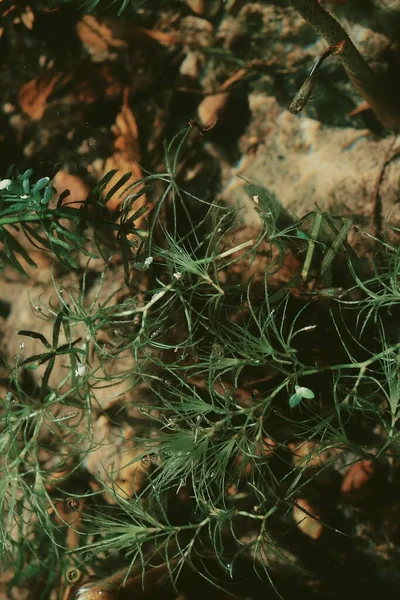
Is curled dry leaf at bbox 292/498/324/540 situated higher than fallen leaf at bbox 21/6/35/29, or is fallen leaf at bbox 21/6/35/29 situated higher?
fallen leaf at bbox 21/6/35/29

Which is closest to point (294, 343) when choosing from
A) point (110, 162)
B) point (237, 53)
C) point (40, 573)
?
point (110, 162)

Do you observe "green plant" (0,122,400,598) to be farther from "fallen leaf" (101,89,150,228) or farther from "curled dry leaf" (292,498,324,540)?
"fallen leaf" (101,89,150,228)

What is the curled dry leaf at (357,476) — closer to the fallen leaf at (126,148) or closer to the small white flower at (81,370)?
the small white flower at (81,370)

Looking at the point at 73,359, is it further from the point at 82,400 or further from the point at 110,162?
the point at 110,162

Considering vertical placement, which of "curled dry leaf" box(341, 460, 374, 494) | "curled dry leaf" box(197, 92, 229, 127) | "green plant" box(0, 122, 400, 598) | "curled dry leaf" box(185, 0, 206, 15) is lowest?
"curled dry leaf" box(341, 460, 374, 494)

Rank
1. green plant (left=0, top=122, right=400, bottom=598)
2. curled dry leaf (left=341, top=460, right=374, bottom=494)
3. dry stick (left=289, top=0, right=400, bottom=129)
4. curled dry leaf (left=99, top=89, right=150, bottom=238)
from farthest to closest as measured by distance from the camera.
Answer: curled dry leaf (left=99, top=89, right=150, bottom=238)
curled dry leaf (left=341, top=460, right=374, bottom=494)
green plant (left=0, top=122, right=400, bottom=598)
dry stick (left=289, top=0, right=400, bottom=129)

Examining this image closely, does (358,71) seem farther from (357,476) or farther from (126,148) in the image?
(357,476)

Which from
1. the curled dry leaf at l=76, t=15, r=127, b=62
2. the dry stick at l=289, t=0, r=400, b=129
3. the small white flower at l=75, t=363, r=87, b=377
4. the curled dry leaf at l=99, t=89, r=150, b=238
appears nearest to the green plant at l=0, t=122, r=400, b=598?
the small white flower at l=75, t=363, r=87, b=377
